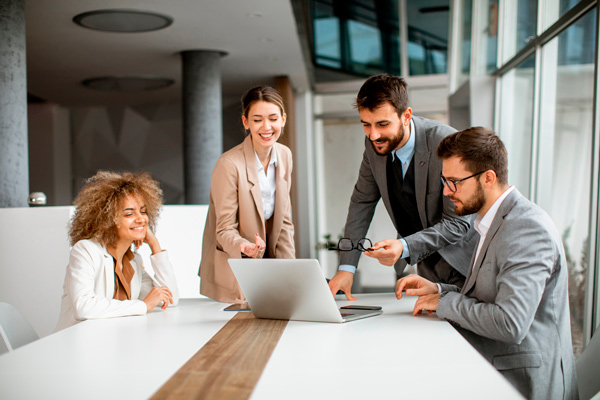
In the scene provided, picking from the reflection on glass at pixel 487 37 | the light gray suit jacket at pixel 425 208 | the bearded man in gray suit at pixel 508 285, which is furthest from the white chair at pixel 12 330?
the reflection on glass at pixel 487 37

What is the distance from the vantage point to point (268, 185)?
2.85 metres

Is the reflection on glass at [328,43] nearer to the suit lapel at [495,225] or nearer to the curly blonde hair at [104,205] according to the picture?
the curly blonde hair at [104,205]

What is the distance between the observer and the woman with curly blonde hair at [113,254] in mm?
2356

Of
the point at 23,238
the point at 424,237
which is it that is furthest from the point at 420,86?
the point at 424,237

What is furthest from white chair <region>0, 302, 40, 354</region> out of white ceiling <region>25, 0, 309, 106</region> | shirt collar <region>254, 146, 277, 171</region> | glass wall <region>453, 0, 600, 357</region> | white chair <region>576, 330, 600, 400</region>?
white ceiling <region>25, 0, 309, 106</region>

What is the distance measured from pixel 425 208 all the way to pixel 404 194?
0.13 m

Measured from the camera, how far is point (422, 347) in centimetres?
166

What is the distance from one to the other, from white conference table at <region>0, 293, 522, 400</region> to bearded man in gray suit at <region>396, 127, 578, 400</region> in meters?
0.15

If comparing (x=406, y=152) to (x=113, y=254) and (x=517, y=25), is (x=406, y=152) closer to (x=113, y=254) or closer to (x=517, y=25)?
(x=113, y=254)

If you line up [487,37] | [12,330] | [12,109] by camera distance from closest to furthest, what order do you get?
[12,330], [12,109], [487,37]

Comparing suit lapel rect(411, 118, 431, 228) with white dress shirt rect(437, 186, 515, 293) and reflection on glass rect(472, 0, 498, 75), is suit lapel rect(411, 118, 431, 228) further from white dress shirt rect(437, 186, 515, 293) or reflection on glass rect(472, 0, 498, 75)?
reflection on glass rect(472, 0, 498, 75)

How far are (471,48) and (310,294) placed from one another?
7.05 m

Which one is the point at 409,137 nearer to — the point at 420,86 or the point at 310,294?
the point at 310,294

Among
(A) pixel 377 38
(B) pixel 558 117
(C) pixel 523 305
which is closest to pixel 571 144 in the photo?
(B) pixel 558 117
